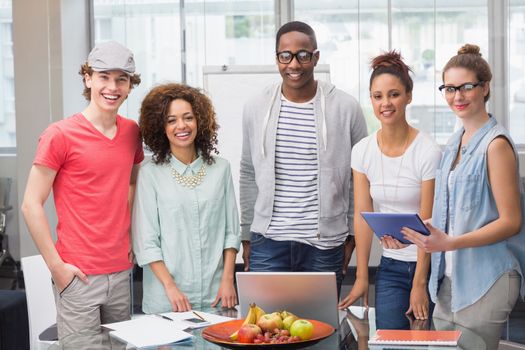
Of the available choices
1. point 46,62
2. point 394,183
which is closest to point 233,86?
point 46,62

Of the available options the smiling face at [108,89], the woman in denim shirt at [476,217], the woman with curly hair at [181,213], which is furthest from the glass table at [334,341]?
the smiling face at [108,89]

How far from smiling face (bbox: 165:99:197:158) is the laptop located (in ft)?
2.23

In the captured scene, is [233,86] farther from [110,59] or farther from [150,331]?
[150,331]

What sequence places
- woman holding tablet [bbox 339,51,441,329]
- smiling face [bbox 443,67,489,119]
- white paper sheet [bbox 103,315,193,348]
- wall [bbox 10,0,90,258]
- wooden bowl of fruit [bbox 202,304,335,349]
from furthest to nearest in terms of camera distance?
wall [bbox 10,0,90,258] → woman holding tablet [bbox 339,51,441,329] → smiling face [bbox 443,67,489,119] → white paper sheet [bbox 103,315,193,348] → wooden bowl of fruit [bbox 202,304,335,349]

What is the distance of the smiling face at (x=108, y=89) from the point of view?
3182mm

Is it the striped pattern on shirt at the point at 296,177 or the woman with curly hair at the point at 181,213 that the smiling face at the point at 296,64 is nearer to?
the striped pattern on shirt at the point at 296,177

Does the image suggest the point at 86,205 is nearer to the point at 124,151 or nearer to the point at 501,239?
the point at 124,151

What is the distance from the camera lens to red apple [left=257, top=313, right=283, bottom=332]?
2.49 metres

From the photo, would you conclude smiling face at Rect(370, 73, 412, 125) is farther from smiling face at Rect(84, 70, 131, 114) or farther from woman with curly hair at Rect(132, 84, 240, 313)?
smiling face at Rect(84, 70, 131, 114)

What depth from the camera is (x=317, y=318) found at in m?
2.72

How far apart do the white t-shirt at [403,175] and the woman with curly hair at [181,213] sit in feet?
1.77

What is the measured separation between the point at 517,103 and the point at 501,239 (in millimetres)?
2656

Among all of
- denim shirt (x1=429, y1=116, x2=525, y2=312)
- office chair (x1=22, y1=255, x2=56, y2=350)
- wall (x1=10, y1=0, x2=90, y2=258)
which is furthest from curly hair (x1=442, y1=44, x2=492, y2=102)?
wall (x1=10, y1=0, x2=90, y2=258)

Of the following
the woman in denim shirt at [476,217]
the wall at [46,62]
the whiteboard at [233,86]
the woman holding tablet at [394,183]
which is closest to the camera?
the woman in denim shirt at [476,217]
